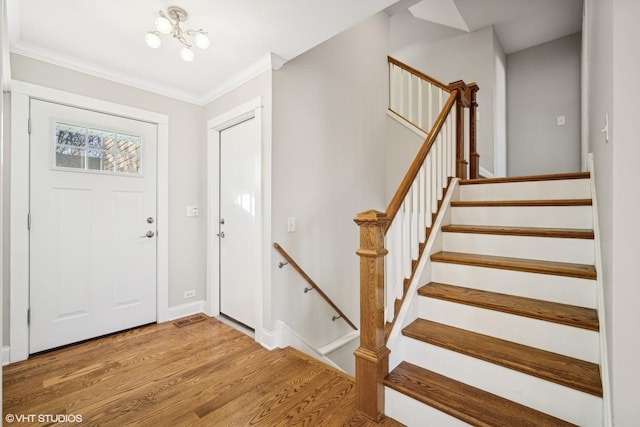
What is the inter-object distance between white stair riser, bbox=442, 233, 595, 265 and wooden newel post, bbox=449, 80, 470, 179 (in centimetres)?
81

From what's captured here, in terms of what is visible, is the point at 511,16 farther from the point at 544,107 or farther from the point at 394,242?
the point at 394,242

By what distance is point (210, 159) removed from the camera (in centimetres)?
313

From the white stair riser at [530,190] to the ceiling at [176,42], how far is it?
1609mm

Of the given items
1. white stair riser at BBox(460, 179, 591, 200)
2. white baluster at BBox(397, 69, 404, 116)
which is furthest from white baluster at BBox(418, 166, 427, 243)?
white baluster at BBox(397, 69, 404, 116)

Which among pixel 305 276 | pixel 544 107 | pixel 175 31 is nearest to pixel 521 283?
pixel 305 276

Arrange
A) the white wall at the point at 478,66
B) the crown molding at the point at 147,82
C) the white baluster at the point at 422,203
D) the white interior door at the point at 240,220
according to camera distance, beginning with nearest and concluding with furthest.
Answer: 1. the white baluster at the point at 422,203
2. the crown molding at the point at 147,82
3. the white interior door at the point at 240,220
4. the white wall at the point at 478,66

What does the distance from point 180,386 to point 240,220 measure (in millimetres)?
1434

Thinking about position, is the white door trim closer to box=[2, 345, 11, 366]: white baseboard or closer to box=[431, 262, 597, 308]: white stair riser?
box=[2, 345, 11, 366]: white baseboard

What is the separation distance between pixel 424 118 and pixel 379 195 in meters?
1.39

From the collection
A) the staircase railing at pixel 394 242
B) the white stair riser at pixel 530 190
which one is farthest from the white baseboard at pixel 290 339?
the white stair riser at pixel 530 190

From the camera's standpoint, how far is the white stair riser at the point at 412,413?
138cm

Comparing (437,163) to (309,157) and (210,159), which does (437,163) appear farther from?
(210,159)

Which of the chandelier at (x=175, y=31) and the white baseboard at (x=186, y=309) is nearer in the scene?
the chandelier at (x=175, y=31)

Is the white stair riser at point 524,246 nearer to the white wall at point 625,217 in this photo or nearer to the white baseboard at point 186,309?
the white wall at point 625,217
